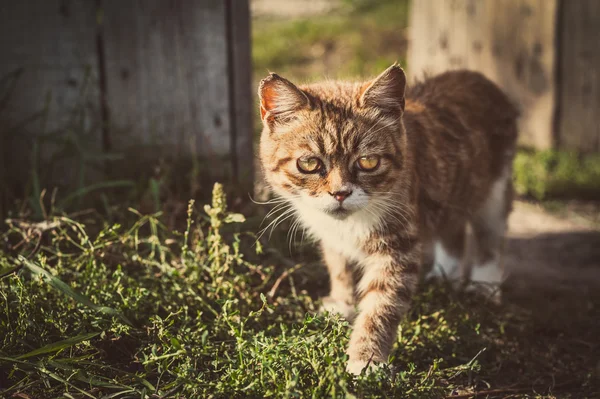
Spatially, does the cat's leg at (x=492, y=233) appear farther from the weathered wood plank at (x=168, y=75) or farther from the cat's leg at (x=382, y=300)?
the weathered wood plank at (x=168, y=75)

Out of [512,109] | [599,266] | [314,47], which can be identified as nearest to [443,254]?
[512,109]

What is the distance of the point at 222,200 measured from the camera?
2.99 m

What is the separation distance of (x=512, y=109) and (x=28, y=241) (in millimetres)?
2824

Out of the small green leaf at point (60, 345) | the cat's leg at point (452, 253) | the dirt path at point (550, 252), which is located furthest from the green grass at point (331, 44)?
the small green leaf at point (60, 345)

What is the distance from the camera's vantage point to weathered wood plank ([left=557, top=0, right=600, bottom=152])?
6.03m

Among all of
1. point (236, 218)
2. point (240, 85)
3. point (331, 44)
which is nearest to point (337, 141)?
point (236, 218)

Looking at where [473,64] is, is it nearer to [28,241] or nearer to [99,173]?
[99,173]

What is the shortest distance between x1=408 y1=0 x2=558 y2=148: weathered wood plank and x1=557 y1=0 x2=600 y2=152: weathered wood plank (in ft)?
0.34

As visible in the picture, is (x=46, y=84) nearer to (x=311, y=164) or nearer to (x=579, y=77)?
(x=311, y=164)

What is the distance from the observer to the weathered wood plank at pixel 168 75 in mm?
4164

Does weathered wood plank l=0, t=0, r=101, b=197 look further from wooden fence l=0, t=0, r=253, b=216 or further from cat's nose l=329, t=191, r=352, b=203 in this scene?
cat's nose l=329, t=191, r=352, b=203

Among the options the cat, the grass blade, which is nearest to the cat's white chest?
the cat

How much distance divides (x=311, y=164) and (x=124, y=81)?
1.93 meters

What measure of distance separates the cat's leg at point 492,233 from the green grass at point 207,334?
0.62m
